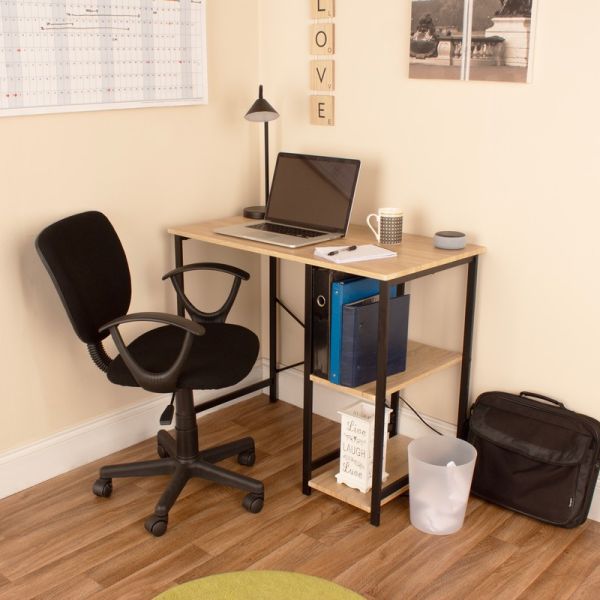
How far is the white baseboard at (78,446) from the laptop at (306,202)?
830 millimetres

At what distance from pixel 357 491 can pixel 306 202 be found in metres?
1.08

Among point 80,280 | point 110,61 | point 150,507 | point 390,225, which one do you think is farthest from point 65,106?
point 150,507

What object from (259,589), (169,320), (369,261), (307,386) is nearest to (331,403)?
(307,386)

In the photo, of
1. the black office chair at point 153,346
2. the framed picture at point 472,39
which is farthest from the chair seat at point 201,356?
the framed picture at point 472,39

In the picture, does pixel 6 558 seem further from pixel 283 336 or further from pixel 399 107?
pixel 399 107

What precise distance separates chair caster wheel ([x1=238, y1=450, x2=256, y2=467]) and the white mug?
37.0 inches

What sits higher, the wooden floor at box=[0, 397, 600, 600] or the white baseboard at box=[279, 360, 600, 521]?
the white baseboard at box=[279, 360, 600, 521]

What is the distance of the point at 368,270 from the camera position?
2.69 metres

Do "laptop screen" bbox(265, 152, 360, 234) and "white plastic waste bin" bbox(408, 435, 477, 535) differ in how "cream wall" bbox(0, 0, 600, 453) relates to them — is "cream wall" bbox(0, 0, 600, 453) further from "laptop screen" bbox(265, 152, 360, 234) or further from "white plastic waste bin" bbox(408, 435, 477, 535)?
"white plastic waste bin" bbox(408, 435, 477, 535)

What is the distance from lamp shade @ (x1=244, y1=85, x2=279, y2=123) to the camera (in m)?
3.32

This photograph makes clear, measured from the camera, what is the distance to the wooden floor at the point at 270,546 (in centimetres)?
259

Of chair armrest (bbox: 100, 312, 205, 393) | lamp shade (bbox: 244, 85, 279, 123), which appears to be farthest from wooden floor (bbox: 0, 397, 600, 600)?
lamp shade (bbox: 244, 85, 279, 123)

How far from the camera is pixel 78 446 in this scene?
327cm

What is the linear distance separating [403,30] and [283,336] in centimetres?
143
